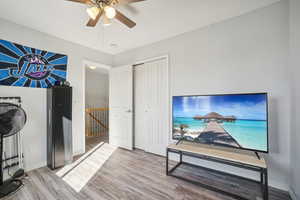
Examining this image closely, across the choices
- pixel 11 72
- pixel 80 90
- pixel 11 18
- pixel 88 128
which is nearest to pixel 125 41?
pixel 80 90

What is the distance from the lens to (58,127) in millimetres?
2336

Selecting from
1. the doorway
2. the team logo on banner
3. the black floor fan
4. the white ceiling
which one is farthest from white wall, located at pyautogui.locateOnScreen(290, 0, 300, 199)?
the doorway

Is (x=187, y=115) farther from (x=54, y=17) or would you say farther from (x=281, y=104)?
(x=54, y=17)

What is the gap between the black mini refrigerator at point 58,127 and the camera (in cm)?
229

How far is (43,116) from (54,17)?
1741 millimetres

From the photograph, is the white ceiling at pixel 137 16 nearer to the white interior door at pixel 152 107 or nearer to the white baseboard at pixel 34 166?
the white interior door at pixel 152 107

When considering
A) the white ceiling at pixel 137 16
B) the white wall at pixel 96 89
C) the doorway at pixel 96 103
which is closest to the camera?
the white ceiling at pixel 137 16

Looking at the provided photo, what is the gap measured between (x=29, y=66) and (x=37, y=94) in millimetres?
511

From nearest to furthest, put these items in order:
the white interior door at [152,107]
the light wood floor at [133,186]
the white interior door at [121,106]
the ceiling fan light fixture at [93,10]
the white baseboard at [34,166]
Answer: the ceiling fan light fixture at [93,10] → the light wood floor at [133,186] → the white baseboard at [34,166] → the white interior door at [152,107] → the white interior door at [121,106]

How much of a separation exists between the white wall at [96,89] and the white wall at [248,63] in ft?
14.2

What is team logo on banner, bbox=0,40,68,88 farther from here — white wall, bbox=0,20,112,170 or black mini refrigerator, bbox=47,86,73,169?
black mini refrigerator, bbox=47,86,73,169

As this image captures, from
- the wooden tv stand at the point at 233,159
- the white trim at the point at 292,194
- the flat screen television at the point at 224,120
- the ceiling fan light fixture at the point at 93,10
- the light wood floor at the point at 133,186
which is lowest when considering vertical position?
the light wood floor at the point at 133,186

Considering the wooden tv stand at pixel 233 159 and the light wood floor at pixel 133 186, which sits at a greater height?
the wooden tv stand at pixel 233 159

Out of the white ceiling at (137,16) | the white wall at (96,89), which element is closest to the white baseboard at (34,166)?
the white ceiling at (137,16)
